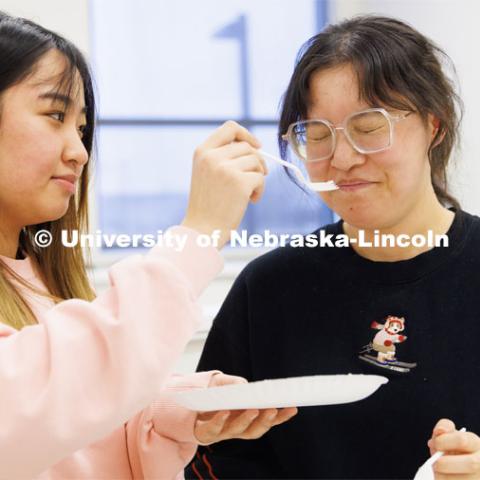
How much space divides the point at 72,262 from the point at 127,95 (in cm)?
160

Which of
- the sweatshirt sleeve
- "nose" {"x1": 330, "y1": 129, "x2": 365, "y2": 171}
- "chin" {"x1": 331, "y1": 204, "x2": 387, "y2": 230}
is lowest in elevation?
the sweatshirt sleeve

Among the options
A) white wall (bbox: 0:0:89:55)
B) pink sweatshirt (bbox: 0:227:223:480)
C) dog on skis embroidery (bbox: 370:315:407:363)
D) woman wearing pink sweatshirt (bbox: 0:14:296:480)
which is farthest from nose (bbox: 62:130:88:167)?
white wall (bbox: 0:0:89:55)

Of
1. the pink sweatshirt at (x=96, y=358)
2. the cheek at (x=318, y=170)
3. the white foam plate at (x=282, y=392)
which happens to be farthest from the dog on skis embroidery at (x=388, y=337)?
the pink sweatshirt at (x=96, y=358)

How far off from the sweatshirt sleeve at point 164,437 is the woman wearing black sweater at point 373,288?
27 cm

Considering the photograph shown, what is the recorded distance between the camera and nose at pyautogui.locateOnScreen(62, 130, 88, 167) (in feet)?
2.92

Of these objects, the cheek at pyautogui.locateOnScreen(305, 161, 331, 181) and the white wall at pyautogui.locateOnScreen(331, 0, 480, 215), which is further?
the white wall at pyautogui.locateOnScreen(331, 0, 480, 215)

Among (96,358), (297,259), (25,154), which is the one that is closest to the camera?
(96,358)

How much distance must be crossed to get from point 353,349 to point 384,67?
18.8 inches

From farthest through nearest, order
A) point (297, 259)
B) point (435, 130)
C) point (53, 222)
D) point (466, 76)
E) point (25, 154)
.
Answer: point (466, 76)
point (297, 259)
point (435, 130)
point (53, 222)
point (25, 154)

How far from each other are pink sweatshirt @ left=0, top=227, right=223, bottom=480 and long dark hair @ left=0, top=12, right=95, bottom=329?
0.22 metres

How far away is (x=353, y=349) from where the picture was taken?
3.93 ft

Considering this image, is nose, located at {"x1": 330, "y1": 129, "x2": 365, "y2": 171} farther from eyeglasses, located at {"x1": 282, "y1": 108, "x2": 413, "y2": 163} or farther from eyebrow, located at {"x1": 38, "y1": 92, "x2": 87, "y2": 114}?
eyebrow, located at {"x1": 38, "y1": 92, "x2": 87, "y2": 114}

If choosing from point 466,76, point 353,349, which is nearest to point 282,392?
point 353,349

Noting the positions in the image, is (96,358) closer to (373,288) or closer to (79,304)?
(79,304)
